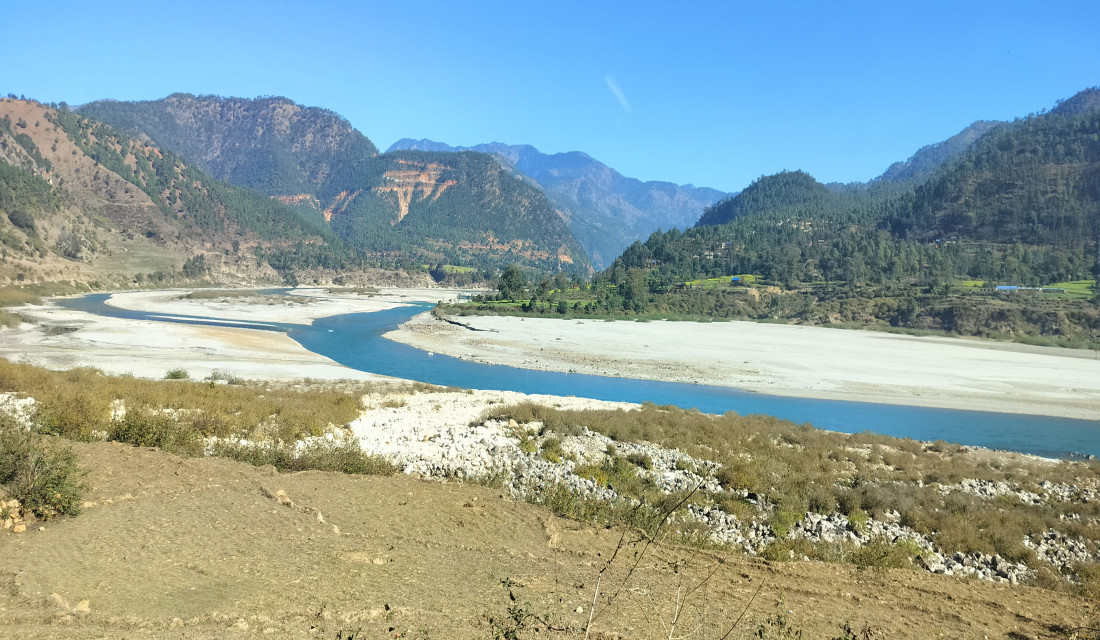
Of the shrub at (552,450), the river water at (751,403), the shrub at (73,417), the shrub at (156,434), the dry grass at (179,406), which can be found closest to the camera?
the shrub at (156,434)

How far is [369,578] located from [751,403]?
98.4 feet

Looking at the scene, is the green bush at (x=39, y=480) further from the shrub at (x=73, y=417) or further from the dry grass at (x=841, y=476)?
the dry grass at (x=841, y=476)

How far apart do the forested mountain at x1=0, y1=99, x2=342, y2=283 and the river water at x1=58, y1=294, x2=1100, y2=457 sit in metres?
79.4

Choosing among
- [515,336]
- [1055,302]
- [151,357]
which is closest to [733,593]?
[151,357]

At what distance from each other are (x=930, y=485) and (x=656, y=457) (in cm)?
771

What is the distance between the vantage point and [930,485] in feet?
54.5

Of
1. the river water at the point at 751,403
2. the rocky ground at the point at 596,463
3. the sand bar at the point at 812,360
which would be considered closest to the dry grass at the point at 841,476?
the rocky ground at the point at 596,463

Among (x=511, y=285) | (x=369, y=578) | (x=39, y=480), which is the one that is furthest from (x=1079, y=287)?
(x=39, y=480)

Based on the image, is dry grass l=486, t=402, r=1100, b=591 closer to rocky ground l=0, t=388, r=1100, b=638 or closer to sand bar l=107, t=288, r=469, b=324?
rocky ground l=0, t=388, r=1100, b=638

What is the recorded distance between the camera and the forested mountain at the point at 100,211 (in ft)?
357

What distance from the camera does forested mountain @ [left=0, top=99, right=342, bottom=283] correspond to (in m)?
109

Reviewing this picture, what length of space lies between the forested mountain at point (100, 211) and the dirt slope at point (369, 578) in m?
107

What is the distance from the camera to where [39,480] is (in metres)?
8.46

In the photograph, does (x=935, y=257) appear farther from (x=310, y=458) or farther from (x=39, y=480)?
(x=39, y=480)
